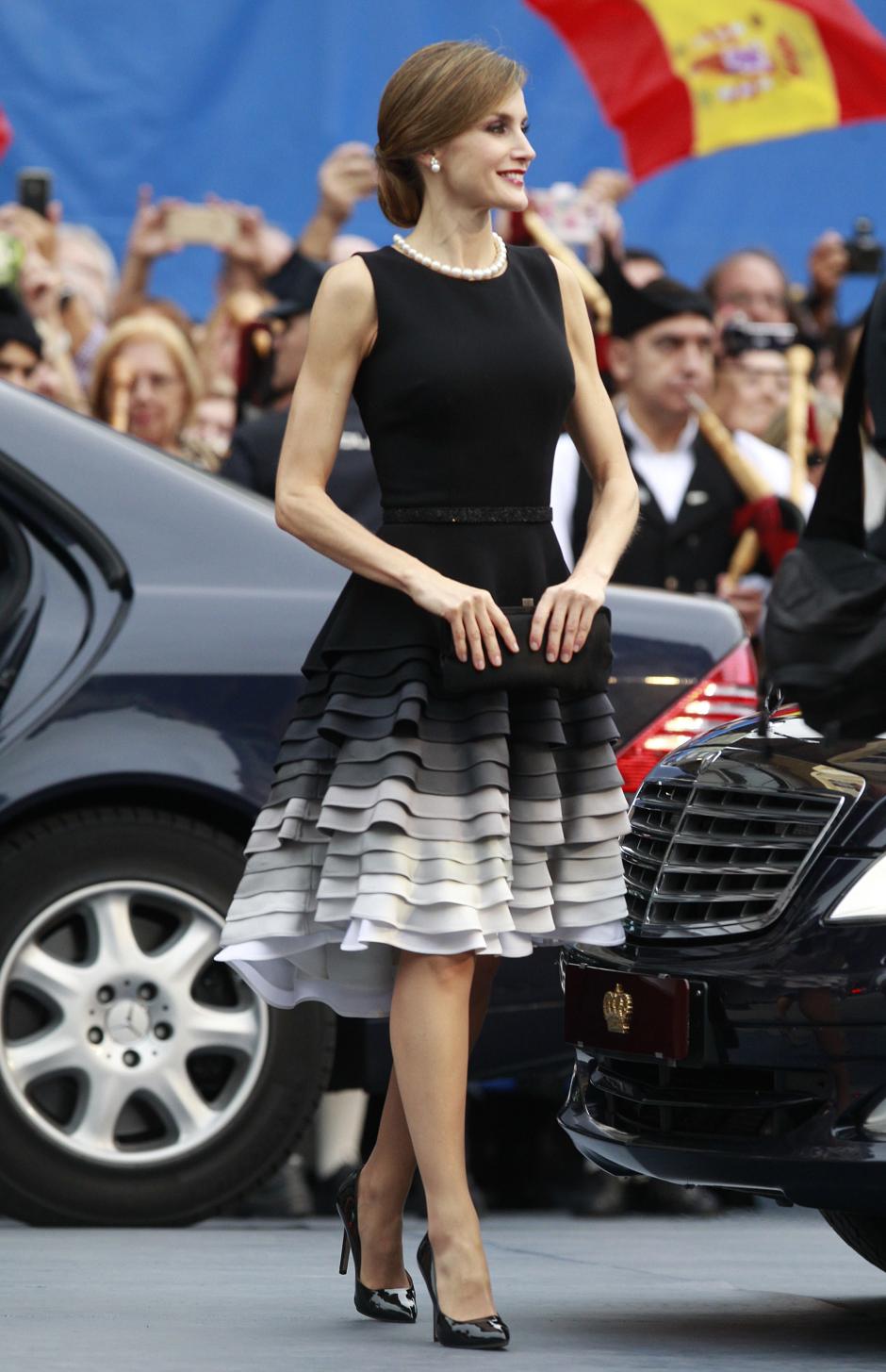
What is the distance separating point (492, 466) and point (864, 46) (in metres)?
10.6

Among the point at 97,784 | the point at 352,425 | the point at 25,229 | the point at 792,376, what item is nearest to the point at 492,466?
the point at 97,784

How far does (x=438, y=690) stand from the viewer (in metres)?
4.23

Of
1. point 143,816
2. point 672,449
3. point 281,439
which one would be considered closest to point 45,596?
point 143,816

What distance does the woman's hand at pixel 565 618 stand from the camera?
4.17 m

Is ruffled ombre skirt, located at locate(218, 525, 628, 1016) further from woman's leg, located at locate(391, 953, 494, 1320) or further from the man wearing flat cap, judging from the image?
the man wearing flat cap

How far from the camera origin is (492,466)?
14.0 feet

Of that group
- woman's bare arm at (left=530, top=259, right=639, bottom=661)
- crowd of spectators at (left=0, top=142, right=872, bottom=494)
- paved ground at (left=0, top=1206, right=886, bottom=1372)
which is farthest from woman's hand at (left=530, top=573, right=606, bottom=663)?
crowd of spectators at (left=0, top=142, right=872, bottom=494)

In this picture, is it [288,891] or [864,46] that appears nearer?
[288,891]

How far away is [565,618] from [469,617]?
16 centimetres

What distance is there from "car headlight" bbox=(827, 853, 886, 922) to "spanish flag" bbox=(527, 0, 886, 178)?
10.5 m

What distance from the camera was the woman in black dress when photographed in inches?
164

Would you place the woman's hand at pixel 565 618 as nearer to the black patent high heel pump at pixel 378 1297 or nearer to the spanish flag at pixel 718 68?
the black patent high heel pump at pixel 378 1297

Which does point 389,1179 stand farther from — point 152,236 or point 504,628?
point 152,236

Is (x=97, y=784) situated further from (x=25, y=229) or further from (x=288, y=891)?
(x=25, y=229)
